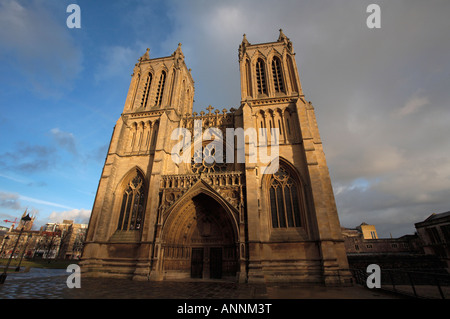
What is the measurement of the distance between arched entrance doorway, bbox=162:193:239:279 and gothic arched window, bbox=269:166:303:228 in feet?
11.9

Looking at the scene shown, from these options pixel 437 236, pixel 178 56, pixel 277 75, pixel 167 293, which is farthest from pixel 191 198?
pixel 437 236

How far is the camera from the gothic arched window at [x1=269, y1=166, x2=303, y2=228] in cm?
1556

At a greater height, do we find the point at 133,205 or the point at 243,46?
the point at 243,46

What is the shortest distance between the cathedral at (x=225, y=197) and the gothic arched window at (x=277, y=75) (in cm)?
14

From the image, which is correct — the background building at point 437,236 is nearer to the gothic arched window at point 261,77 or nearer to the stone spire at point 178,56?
the gothic arched window at point 261,77

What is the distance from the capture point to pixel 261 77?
22156 millimetres

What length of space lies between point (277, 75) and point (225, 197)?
14160 mm

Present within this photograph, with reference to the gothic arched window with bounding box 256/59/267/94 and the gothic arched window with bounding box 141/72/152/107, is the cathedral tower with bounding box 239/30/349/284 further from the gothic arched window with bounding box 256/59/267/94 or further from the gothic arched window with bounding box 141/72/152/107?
the gothic arched window with bounding box 141/72/152/107

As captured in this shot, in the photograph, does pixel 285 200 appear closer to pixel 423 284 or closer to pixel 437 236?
pixel 423 284
